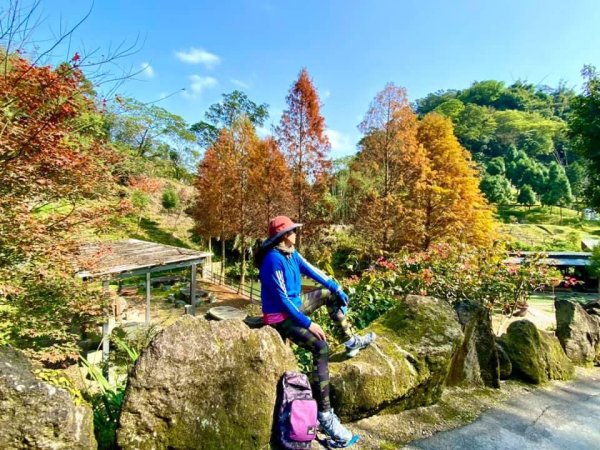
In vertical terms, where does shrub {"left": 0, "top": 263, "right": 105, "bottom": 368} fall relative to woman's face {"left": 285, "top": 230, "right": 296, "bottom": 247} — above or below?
below

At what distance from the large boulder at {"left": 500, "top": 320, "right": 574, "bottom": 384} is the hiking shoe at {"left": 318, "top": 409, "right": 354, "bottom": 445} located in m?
2.97

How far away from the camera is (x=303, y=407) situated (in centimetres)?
208

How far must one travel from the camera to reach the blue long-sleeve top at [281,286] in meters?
2.32

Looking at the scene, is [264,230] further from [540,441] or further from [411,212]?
[540,441]

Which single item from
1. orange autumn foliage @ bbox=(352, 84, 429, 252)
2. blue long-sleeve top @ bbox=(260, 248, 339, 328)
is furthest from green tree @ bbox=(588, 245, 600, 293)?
blue long-sleeve top @ bbox=(260, 248, 339, 328)

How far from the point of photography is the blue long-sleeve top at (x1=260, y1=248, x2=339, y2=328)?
91.3 inches

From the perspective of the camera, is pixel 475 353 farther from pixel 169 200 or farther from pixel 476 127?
pixel 476 127

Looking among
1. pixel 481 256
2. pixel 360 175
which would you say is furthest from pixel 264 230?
pixel 481 256

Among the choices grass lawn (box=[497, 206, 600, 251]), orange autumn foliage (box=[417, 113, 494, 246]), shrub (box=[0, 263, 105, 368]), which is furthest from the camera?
grass lawn (box=[497, 206, 600, 251])

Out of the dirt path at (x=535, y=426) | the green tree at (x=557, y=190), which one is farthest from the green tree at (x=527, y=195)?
the dirt path at (x=535, y=426)

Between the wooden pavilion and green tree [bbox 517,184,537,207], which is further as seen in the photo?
green tree [bbox 517,184,537,207]

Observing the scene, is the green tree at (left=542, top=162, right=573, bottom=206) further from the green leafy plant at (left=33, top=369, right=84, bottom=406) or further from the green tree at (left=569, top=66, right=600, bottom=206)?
the green leafy plant at (left=33, top=369, right=84, bottom=406)

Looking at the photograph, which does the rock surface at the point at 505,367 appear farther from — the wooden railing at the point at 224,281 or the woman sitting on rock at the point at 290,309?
the wooden railing at the point at 224,281

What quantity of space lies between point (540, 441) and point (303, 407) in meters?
2.15
